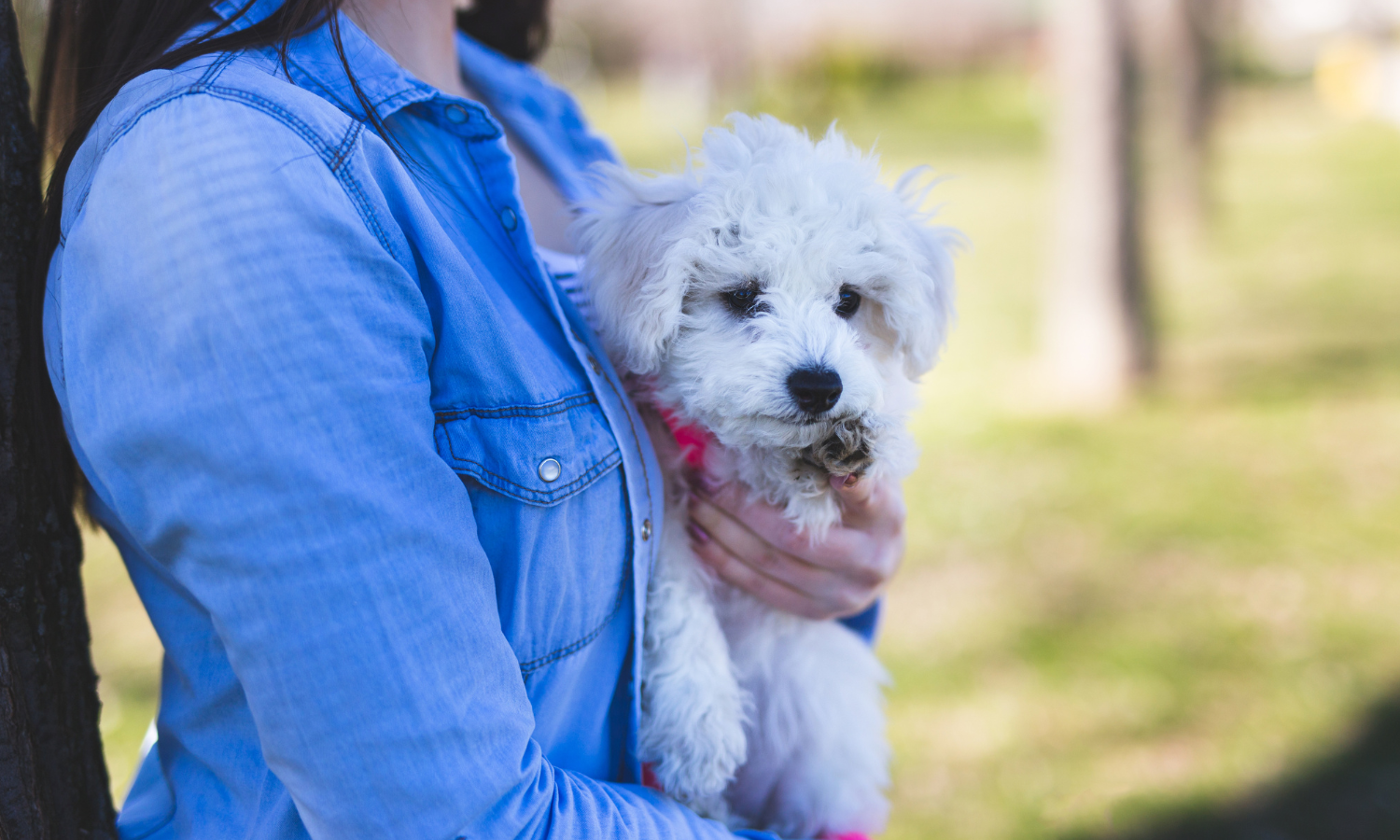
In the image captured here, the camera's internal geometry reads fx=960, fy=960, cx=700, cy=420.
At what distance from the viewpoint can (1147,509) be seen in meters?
5.43

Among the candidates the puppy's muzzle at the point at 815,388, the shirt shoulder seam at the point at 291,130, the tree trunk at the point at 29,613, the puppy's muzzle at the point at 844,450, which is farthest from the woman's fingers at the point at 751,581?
the tree trunk at the point at 29,613

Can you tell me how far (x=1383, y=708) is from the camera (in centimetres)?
379

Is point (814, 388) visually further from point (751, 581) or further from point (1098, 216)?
point (1098, 216)

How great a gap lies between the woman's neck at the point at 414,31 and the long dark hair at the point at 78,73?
265mm

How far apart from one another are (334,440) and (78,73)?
2.63ft

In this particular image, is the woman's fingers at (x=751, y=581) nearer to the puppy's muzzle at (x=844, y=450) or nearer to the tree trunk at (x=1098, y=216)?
the puppy's muzzle at (x=844, y=450)

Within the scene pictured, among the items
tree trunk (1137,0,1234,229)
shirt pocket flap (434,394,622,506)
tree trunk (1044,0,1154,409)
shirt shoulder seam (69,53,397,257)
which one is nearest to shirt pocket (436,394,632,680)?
shirt pocket flap (434,394,622,506)

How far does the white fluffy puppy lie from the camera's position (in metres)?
1.64

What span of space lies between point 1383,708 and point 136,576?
4.37m

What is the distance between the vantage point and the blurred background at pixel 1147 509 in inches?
138

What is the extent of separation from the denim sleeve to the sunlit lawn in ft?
3.59

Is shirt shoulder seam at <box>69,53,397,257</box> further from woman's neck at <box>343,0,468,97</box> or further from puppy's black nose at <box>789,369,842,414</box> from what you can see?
puppy's black nose at <box>789,369,842,414</box>

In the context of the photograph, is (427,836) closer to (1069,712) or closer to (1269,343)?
(1069,712)

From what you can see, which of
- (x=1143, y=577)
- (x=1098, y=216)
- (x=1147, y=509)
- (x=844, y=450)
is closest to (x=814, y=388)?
(x=844, y=450)
